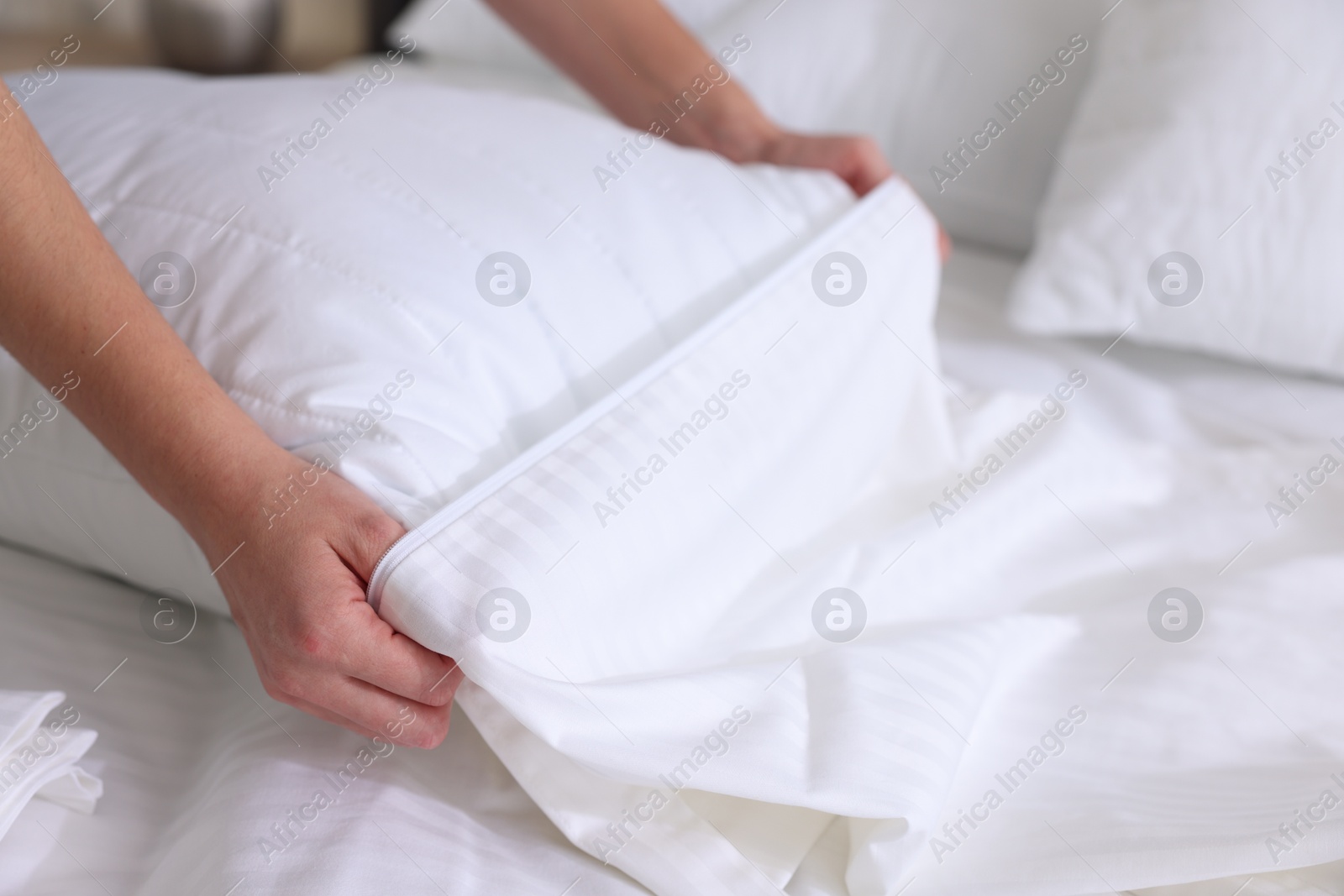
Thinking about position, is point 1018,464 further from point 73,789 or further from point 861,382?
point 73,789

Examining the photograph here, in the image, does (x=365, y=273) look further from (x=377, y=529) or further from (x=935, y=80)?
(x=935, y=80)

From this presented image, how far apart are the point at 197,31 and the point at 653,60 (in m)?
0.91

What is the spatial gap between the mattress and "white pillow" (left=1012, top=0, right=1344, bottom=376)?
220mm

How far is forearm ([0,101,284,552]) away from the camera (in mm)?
479

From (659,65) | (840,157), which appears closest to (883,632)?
(840,157)

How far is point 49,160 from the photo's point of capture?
1.61 feet

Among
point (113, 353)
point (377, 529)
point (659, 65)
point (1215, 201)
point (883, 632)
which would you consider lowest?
point (1215, 201)

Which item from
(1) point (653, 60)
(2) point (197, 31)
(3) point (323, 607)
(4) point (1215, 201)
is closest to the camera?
(3) point (323, 607)

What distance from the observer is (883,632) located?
597mm

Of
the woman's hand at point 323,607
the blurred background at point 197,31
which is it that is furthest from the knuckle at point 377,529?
the blurred background at point 197,31

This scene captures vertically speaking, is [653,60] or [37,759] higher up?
[37,759]

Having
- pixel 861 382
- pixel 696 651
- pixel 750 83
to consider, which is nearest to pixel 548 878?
pixel 696 651

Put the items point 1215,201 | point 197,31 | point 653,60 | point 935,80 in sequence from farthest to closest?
point 197,31 < point 935,80 < point 653,60 < point 1215,201

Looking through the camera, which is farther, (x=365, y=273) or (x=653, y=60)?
(x=653, y=60)
